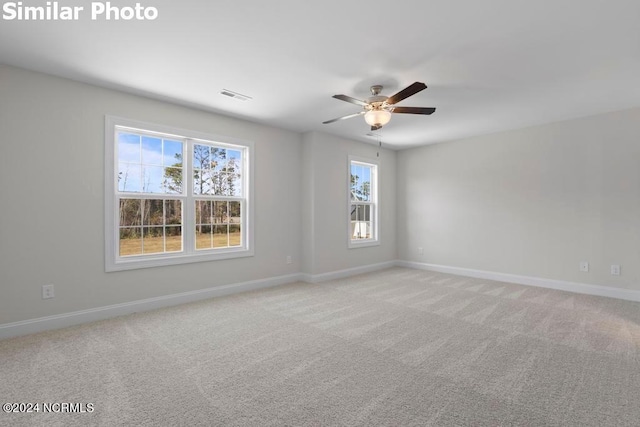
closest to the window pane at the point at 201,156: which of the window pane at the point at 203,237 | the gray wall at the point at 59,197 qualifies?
the gray wall at the point at 59,197

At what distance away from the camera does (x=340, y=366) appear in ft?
7.74

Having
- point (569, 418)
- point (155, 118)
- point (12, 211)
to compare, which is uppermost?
point (155, 118)

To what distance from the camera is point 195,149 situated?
426 centimetres

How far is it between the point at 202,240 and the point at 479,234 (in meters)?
4.67

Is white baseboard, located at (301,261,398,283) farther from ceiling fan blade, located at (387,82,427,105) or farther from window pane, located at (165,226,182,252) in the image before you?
ceiling fan blade, located at (387,82,427,105)

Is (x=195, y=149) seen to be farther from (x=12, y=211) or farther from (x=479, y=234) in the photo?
(x=479, y=234)

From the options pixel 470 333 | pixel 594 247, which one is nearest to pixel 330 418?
pixel 470 333

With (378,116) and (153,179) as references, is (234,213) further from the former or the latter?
(378,116)

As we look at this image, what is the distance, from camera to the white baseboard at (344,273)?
5199 mm

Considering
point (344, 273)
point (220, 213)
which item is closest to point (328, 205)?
point (344, 273)

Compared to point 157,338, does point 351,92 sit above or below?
above

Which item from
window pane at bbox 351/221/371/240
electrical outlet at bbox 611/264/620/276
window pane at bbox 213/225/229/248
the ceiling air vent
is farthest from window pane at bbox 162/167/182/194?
electrical outlet at bbox 611/264/620/276

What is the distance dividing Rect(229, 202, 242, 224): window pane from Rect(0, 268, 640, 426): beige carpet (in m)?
1.29

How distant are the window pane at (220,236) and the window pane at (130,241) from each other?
0.97 meters
